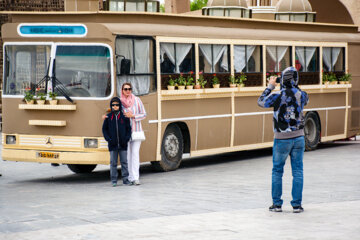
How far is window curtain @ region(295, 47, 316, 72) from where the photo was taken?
787 inches

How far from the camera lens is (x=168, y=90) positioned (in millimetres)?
15992

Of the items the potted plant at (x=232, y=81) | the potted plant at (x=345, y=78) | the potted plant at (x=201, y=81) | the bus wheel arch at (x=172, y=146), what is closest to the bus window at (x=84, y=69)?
the bus wheel arch at (x=172, y=146)

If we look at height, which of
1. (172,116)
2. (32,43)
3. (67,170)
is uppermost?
(32,43)

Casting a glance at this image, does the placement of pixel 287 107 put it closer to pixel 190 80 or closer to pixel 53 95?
pixel 53 95

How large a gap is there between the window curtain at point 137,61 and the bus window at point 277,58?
4167mm

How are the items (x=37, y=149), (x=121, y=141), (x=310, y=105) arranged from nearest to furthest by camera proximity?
(x=121, y=141), (x=37, y=149), (x=310, y=105)

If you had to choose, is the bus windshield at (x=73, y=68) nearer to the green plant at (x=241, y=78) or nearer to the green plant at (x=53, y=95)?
the green plant at (x=53, y=95)

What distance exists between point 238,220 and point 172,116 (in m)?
6.72

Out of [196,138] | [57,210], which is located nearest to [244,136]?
[196,138]

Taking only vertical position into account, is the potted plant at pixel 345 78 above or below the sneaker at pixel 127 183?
above

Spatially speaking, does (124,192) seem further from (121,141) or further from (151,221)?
(151,221)

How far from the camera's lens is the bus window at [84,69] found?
1459cm

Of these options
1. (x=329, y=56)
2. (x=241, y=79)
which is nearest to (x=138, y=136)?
(x=241, y=79)

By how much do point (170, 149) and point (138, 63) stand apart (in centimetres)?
190
